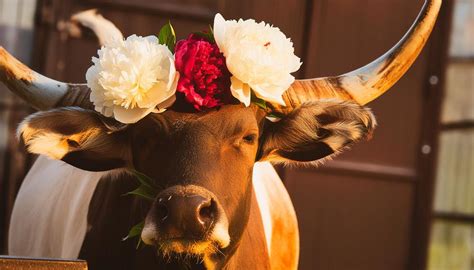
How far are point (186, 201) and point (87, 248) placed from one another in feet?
3.09

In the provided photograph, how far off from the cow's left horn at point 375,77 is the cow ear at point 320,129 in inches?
3.3

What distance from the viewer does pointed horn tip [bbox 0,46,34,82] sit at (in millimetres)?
4059

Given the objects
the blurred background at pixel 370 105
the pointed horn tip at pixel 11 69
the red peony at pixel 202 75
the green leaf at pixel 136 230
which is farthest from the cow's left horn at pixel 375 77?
the blurred background at pixel 370 105

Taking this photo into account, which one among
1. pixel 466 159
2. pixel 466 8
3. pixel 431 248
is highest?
pixel 466 8

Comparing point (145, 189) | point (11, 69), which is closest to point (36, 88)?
point (11, 69)

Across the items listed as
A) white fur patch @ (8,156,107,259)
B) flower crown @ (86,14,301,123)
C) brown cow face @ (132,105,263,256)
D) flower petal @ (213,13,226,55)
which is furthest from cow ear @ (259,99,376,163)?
white fur patch @ (8,156,107,259)

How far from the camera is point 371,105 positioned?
326 inches

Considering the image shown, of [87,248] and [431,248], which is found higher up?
[87,248]

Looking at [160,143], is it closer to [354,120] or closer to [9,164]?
[354,120]

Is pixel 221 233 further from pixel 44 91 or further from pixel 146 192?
pixel 44 91

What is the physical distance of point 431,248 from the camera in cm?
891

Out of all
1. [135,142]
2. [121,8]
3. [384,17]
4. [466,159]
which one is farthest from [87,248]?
[466,159]

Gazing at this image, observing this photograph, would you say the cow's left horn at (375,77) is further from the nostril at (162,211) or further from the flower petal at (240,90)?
the nostril at (162,211)

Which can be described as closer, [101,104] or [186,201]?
[186,201]
